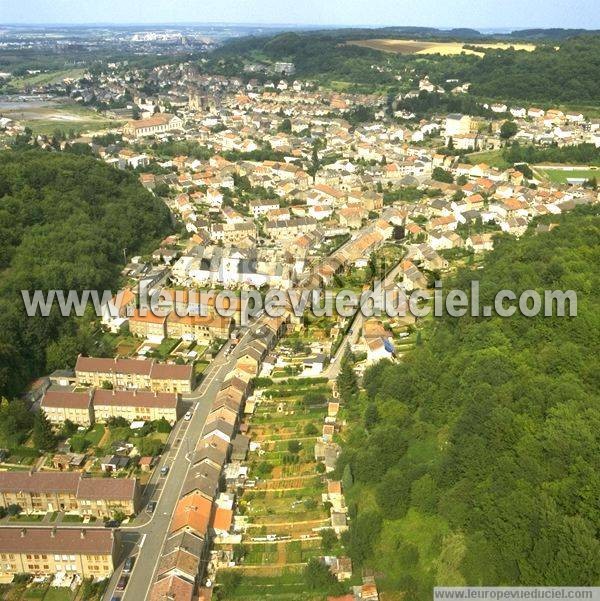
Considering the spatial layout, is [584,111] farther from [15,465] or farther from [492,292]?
[15,465]

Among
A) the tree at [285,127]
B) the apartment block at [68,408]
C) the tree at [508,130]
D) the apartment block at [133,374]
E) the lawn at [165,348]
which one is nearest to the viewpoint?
the apartment block at [68,408]

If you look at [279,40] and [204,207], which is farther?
[279,40]

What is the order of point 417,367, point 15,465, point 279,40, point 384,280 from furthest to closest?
point 279,40 < point 384,280 < point 417,367 < point 15,465

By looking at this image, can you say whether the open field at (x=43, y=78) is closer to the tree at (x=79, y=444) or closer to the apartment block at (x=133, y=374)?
the apartment block at (x=133, y=374)

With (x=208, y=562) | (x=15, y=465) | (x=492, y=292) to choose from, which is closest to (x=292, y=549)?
(x=208, y=562)

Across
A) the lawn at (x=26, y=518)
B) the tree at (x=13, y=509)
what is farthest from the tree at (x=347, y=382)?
the tree at (x=13, y=509)

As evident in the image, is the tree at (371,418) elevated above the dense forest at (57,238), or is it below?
below

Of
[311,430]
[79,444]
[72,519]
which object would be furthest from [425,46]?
[72,519]

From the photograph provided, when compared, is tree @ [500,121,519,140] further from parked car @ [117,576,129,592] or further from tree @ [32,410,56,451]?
parked car @ [117,576,129,592]
